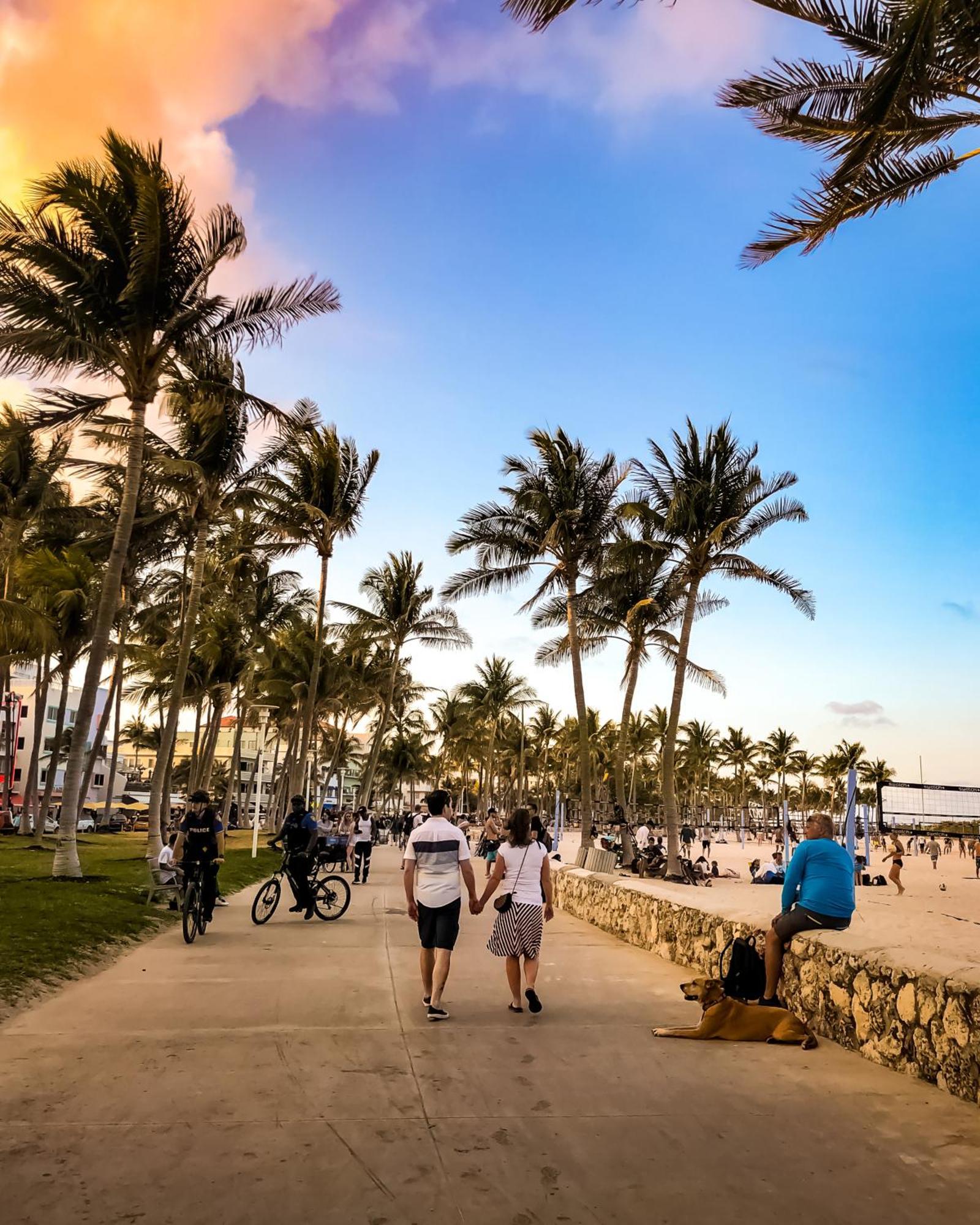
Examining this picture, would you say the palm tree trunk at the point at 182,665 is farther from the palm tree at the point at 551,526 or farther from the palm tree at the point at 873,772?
the palm tree at the point at 873,772

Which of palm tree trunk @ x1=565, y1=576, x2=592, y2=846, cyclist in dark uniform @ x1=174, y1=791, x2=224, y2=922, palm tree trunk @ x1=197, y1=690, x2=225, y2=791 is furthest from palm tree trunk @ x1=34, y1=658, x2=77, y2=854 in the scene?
cyclist in dark uniform @ x1=174, y1=791, x2=224, y2=922

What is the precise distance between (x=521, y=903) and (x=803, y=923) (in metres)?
2.23

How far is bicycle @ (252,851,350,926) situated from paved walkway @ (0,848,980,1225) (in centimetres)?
Answer: 496

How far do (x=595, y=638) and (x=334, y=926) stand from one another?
20139 millimetres

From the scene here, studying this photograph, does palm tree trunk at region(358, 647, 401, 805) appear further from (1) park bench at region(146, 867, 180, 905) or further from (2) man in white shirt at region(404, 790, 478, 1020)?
(2) man in white shirt at region(404, 790, 478, 1020)

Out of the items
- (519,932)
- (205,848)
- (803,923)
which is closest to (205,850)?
(205,848)

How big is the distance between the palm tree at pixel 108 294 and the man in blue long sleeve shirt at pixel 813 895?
12.3m

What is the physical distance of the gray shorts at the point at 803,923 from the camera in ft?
23.1

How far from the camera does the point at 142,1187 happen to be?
3701 millimetres

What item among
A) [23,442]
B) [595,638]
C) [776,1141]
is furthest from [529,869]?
[23,442]

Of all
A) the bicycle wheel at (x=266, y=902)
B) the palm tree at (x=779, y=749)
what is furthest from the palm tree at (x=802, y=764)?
the bicycle wheel at (x=266, y=902)

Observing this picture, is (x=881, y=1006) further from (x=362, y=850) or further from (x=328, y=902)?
(x=362, y=850)

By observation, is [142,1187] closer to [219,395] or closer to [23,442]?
[219,395]

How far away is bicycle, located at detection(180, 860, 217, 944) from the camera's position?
11039 mm
